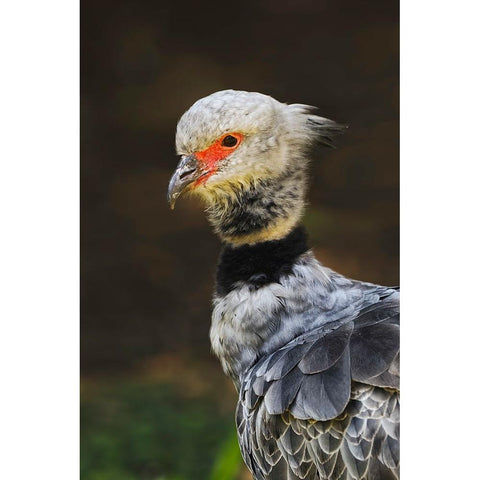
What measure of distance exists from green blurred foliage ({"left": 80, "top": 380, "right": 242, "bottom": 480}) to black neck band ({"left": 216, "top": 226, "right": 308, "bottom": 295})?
59 centimetres

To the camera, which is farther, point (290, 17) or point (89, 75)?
point (89, 75)

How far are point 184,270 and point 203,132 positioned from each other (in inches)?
35.1

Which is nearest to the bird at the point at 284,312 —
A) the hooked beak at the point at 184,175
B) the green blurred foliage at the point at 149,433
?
the hooked beak at the point at 184,175

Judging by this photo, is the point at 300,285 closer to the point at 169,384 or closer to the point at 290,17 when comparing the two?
the point at 290,17

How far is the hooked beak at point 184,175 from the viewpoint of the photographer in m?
1.41

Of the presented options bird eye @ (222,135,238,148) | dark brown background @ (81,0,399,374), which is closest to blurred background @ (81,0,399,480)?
dark brown background @ (81,0,399,374)

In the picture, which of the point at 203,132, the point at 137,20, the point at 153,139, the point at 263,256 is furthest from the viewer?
the point at 153,139

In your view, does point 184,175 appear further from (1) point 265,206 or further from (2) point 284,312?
(2) point 284,312

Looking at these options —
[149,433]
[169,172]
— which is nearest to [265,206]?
[169,172]

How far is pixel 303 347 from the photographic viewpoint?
1.44 m

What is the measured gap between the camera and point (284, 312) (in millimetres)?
1482

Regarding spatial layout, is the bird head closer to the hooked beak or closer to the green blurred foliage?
the hooked beak

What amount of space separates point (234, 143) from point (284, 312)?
0.29 metres
